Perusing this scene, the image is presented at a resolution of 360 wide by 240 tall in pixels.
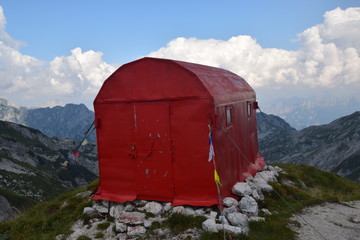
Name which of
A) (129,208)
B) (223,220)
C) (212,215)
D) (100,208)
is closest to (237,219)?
(223,220)

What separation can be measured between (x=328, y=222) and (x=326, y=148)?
141 meters

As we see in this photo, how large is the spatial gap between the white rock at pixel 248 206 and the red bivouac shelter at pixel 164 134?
0.78m

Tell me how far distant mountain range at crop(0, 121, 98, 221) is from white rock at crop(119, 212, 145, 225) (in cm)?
3272

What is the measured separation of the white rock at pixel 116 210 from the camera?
11423 mm

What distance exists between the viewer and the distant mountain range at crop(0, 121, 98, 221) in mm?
57219

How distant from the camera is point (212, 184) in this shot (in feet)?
35.1

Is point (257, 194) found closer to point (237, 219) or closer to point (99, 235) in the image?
point (237, 219)

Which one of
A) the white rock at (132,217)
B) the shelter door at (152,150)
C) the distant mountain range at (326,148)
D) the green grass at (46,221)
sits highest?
the shelter door at (152,150)

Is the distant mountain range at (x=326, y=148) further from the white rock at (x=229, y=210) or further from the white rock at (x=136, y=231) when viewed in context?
the white rock at (x=136, y=231)

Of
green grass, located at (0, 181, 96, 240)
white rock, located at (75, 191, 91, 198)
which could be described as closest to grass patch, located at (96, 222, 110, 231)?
green grass, located at (0, 181, 96, 240)

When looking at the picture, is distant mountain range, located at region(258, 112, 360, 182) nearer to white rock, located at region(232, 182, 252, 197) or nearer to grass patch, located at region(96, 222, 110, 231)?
white rock, located at region(232, 182, 252, 197)

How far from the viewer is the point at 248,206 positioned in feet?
35.1

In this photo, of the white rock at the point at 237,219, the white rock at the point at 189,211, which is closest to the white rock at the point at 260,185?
the white rock at the point at 237,219

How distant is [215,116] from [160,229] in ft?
14.1
